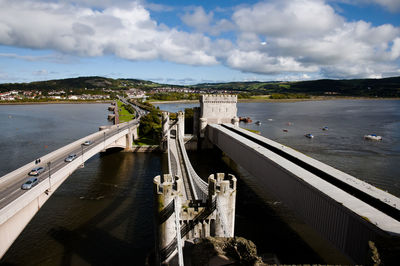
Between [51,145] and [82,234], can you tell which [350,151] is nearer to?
[82,234]

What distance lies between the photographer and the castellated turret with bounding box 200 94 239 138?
43.2 meters

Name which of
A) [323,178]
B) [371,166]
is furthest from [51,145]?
[371,166]

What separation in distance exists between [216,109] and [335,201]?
108ft

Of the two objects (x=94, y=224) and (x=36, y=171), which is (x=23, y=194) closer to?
(x=36, y=171)

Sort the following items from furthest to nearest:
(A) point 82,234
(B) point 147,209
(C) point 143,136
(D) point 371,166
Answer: (C) point 143,136
(D) point 371,166
(B) point 147,209
(A) point 82,234

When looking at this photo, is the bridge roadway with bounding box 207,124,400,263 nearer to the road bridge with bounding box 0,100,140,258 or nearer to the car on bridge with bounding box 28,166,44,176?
the road bridge with bounding box 0,100,140,258

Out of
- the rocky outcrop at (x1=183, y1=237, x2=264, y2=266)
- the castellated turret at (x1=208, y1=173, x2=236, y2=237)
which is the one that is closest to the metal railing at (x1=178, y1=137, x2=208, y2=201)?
the castellated turret at (x1=208, y1=173, x2=236, y2=237)

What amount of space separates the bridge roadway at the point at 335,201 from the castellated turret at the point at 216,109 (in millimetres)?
22585

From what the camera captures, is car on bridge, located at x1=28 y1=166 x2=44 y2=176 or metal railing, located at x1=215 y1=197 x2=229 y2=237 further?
car on bridge, located at x1=28 y1=166 x2=44 y2=176

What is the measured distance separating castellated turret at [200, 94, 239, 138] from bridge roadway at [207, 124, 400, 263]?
22.6 m

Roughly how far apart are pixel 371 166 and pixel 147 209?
34.0m

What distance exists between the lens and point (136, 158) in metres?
41.3

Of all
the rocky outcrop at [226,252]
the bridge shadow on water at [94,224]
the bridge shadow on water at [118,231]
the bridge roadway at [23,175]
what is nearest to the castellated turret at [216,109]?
the bridge shadow on water at [94,224]

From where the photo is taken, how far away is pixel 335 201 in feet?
39.8
